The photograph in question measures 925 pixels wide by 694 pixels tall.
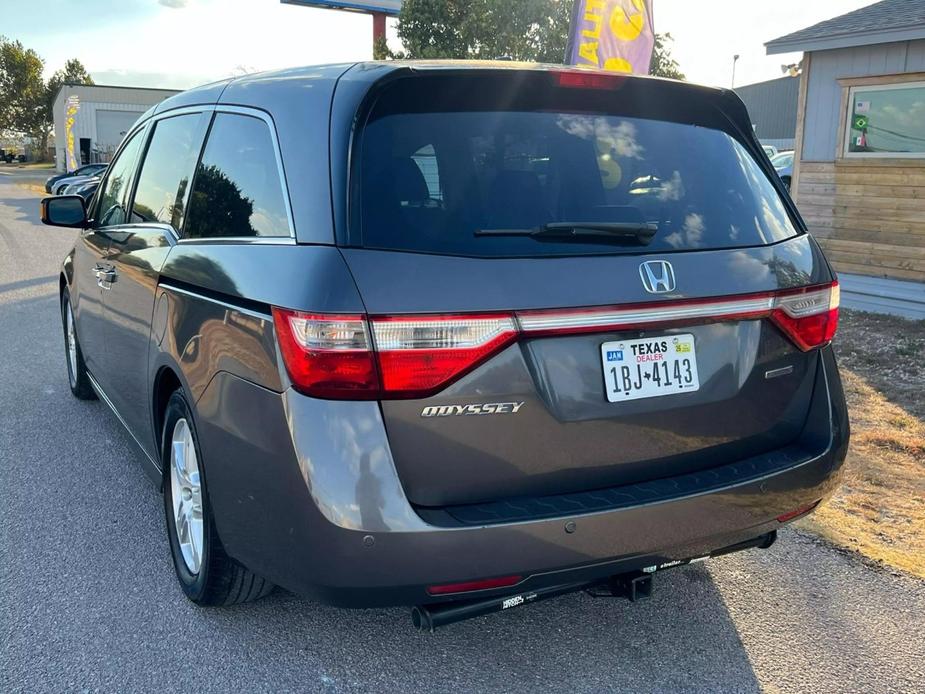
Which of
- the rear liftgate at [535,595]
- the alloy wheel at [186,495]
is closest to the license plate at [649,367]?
the rear liftgate at [535,595]

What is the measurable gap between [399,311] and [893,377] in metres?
5.89

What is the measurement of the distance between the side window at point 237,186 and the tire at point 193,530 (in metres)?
0.63

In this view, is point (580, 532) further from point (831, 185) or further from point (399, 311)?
point (831, 185)

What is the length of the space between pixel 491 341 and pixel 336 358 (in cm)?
41

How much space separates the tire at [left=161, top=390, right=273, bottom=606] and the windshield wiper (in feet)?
4.17

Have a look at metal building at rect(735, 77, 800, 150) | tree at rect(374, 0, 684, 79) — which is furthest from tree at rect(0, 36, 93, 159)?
tree at rect(374, 0, 684, 79)

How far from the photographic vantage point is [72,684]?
275cm

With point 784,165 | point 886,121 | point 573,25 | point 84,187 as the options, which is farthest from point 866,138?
point 84,187

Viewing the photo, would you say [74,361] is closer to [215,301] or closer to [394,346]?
[215,301]

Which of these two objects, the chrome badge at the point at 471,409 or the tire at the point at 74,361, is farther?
the tire at the point at 74,361

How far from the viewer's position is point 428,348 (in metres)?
2.29

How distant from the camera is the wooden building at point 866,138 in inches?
417

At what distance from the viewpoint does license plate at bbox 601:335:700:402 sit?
2482 millimetres

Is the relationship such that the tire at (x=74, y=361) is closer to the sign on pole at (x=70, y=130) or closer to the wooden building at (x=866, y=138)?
→ the wooden building at (x=866, y=138)
